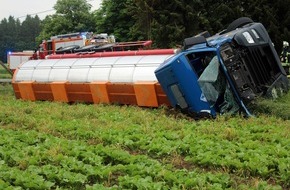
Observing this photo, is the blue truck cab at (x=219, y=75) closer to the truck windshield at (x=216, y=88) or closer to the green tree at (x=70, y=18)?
the truck windshield at (x=216, y=88)

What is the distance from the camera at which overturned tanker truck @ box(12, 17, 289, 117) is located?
8.94 m

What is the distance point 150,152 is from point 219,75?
3198mm

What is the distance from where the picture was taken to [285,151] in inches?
224

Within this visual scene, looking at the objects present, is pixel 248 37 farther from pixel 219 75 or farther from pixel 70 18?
pixel 70 18

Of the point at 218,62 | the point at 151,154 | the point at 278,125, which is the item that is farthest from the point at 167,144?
the point at 218,62

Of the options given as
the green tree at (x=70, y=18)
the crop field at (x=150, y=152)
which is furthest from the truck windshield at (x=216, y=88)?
the green tree at (x=70, y=18)

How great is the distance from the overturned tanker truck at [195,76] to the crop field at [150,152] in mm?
452

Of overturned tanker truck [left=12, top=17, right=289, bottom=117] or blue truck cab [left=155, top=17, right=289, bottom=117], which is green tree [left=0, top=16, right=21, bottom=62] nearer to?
overturned tanker truck [left=12, top=17, right=289, bottom=117]

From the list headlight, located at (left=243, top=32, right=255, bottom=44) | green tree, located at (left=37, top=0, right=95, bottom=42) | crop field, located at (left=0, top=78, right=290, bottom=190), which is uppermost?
green tree, located at (left=37, top=0, right=95, bottom=42)

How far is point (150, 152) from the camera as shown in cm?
638

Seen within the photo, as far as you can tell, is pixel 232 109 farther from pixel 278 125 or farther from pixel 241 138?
pixel 241 138

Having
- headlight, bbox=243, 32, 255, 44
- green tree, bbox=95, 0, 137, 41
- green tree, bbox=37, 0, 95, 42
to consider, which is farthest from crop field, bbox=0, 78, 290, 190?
green tree, bbox=37, 0, 95, 42

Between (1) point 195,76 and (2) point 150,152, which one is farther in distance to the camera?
(1) point 195,76

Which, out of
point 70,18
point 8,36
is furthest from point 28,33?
point 70,18
